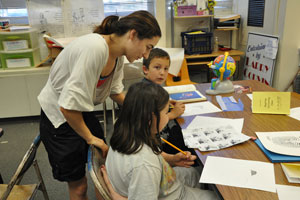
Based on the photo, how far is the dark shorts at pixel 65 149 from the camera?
1.28 metres

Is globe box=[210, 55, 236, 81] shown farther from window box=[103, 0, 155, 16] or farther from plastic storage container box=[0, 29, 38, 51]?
plastic storage container box=[0, 29, 38, 51]

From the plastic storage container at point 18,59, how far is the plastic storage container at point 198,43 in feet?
6.30

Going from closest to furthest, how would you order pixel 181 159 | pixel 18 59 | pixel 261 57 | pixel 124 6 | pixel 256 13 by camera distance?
pixel 181 159
pixel 18 59
pixel 261 57
pixel 256 13
pixel 124 6

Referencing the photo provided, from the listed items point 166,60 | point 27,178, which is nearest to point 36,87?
point 27,178

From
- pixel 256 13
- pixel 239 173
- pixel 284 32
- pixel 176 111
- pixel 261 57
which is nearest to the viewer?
pixel 239 173

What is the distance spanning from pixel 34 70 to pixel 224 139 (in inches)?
104

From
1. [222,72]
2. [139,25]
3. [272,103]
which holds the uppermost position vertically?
[139,25]

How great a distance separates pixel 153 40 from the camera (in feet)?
3.82

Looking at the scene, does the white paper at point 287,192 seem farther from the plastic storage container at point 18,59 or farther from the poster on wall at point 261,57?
the plastic storage container at point 18,59

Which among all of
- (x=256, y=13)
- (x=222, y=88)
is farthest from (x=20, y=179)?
(x=256, y=13)

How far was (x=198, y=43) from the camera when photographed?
11.1 ft

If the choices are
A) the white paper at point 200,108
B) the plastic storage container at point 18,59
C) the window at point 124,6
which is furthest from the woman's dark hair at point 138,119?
the window at point 124,6

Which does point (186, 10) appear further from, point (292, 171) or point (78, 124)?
point (292, 171)

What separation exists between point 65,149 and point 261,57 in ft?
9.23
